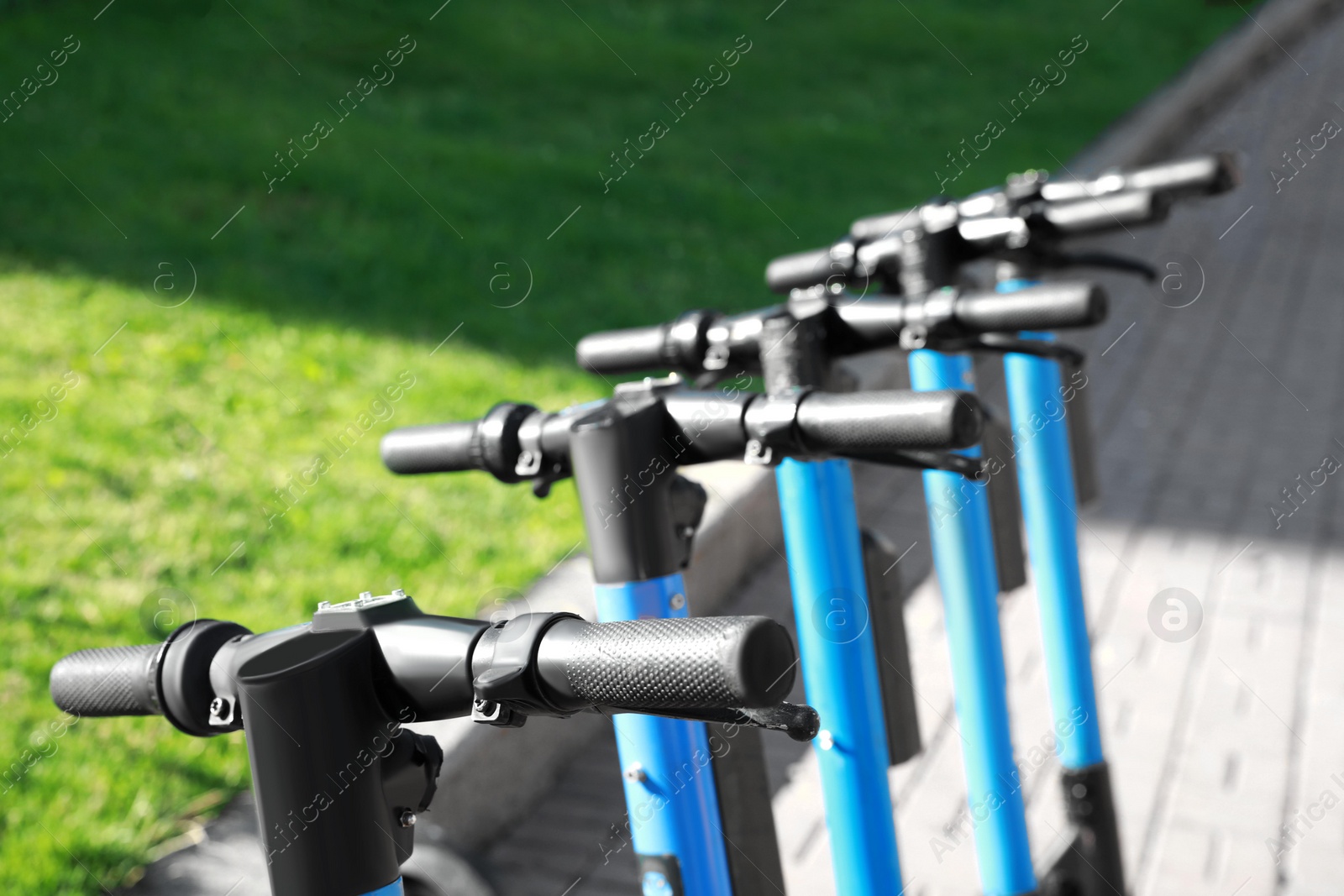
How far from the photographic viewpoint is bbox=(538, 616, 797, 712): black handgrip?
0.83 metres

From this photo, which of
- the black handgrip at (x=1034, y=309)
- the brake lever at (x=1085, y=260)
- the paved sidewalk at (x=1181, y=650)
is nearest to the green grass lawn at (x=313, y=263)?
the paved sidewalk at (x=1181, y=650)

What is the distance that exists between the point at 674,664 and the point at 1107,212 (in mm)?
1745

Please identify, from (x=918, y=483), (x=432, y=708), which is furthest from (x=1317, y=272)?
(x=432, y=708)

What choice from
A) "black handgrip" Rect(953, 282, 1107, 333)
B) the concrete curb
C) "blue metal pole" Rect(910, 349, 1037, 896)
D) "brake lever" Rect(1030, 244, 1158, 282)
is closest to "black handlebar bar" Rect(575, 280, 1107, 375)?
"black handgrip" Rect(953, 282, 1107, 333)

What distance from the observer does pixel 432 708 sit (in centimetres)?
100

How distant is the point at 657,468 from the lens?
1447mm

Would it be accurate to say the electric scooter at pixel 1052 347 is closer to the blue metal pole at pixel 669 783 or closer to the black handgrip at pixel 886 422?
the black handgrip at pixel 886 422

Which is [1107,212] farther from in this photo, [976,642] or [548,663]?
[548,663]

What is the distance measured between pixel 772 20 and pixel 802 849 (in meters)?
9.16

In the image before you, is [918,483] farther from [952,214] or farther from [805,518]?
[805,518]

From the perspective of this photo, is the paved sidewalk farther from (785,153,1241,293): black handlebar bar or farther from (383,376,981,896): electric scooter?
(785,153,1241,293): black handlebar bar

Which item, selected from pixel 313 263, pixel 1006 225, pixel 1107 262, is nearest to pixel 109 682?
pixel 1006 225

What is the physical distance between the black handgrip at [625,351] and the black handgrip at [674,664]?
104 cm

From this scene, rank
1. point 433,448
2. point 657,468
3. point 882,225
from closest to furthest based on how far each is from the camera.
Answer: point 657,468 < point 433,448 < point 882,225
